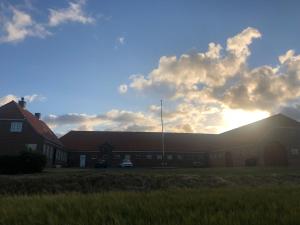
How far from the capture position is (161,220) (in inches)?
302

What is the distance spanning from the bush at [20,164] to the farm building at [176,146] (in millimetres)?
27261

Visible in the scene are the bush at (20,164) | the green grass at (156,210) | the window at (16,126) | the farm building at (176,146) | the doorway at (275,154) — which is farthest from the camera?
the window at (16,126)

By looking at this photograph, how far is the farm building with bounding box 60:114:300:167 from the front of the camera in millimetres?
47566

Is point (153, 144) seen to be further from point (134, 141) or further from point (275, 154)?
point (275, 154)

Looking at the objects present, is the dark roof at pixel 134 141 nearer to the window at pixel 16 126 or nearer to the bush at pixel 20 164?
the window at pixel 16 126

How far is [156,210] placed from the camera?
8547 mm

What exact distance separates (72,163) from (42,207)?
57.0m

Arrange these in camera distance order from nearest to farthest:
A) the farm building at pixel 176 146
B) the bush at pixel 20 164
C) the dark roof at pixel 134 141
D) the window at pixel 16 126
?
the bush at pixel 20 164
the farm building at pixel 176 146
the window at pixel 16 126
the dark roof at pixel 134 141

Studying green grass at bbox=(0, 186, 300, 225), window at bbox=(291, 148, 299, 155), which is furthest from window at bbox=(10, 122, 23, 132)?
green grass at bbox=(0, 186, 300, 225)

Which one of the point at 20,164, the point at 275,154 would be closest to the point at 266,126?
the point at 275,154

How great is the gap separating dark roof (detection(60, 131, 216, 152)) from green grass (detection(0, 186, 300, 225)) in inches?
2207

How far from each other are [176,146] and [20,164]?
41.8 metres

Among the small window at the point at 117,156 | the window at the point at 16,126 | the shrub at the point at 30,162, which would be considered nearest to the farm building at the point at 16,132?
the window at the point at 16,126

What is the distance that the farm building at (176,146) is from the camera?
4757 centimetres
